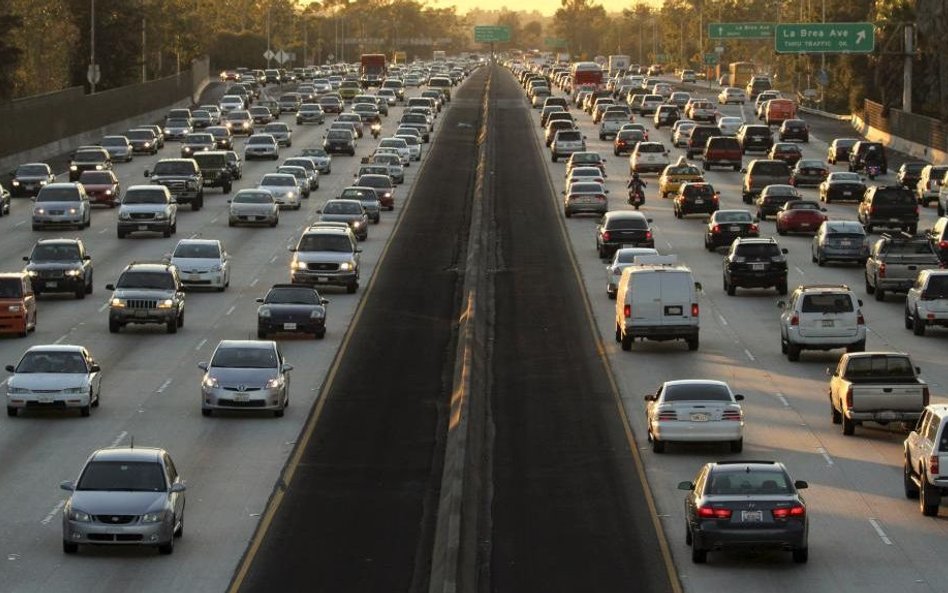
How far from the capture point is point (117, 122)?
130 m

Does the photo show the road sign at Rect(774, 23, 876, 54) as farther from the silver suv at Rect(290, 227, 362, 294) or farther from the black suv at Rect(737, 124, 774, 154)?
the silver suv at Rect(290, 227, 362, 294)

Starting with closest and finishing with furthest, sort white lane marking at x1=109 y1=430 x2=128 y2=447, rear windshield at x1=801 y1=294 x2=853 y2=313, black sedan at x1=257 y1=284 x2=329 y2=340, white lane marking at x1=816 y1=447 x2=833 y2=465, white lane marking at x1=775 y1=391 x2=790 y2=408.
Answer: white lane marking at x1=816 y1=447 x2=833 y2=465 → white lane marking at x1=109 y1=430 x2=128 y2=447 → white lane marking at x1=775 y1=391 x2=790 y2=408 → rear windshield at x1=801 y1=294 x2=853 y2=313 → black sedan at x1=257 y1=284 x2=329 y2=340

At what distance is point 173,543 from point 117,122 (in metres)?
A: 103

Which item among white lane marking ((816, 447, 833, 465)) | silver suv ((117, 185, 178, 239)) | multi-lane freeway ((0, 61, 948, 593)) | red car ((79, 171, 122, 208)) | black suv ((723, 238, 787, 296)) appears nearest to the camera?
multi-lane freeway ((0, 61, 948, 593))

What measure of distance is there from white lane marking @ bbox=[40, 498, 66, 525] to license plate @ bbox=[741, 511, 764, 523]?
10604 mm

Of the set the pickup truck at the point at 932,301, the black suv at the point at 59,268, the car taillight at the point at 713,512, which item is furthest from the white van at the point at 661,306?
the car taillight at the point at 713,512

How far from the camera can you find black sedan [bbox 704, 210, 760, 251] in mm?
68938

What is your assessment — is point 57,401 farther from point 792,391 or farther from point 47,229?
point 47,229

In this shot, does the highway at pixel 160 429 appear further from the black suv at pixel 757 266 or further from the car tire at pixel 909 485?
the black suv at pixel 757 266

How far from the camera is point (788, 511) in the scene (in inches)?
1092

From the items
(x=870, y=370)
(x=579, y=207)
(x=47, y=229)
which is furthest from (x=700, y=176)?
(x=870, y=370)

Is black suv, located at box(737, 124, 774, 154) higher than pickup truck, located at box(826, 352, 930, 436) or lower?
higher

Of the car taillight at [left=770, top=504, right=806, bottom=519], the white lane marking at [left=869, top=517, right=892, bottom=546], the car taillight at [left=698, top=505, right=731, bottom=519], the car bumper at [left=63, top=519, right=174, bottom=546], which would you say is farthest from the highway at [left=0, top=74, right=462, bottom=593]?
the white lane marking at [left=869, top=517, right=892, bottom=546]

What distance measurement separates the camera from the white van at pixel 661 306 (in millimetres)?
48750
